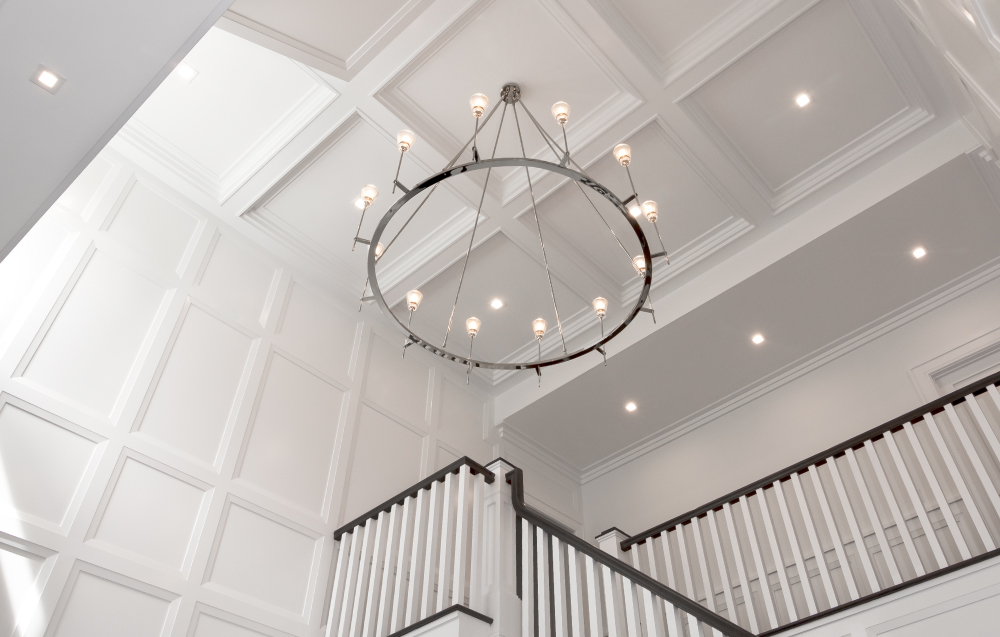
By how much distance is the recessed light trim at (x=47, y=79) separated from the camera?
212cm

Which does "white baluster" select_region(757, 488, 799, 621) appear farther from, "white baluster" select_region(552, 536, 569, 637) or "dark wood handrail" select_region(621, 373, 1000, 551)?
"white baluster" select_region(552, 536, 569, 637)

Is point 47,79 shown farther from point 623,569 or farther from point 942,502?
point 942,502

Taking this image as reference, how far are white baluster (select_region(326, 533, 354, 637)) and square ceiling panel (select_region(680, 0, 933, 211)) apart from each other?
12.4ft

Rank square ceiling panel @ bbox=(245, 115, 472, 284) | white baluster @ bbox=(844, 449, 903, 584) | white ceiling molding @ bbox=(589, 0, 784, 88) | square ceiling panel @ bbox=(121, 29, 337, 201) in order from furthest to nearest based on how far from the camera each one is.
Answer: square ceiling panel @ bbox=(245, 115, 472, 284)
square ceiling panel @ bbox=(121, 29, 337, 201)
white ceiling molding @ bbox=(589, 0, 784, 88)
white baluster @ bbox=(844, 449, 903, 584)

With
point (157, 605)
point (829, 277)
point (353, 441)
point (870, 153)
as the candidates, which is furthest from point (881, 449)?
point (157, 605)

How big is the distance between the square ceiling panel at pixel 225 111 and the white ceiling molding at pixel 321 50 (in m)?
0.20

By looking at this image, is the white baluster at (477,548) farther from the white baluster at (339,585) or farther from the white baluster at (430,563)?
the white baluster at (339,585)

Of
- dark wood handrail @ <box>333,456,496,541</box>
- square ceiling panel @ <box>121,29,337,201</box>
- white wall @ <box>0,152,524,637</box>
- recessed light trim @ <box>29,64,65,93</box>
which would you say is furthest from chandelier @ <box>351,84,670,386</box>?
recessed light trim @ <box>29,64,65,93</box>

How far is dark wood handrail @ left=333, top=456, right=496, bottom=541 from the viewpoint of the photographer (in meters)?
4.18

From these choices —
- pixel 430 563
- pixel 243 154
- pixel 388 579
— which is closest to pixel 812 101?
pixel 430 563

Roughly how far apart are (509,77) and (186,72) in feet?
7.17

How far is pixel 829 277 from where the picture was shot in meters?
5.52

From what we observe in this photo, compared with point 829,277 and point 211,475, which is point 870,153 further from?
point 211,475

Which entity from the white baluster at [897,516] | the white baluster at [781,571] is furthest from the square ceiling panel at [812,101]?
A: the white baluster at [781,571]
